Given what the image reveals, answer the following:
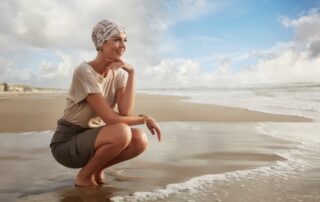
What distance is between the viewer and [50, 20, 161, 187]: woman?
11.3 ft

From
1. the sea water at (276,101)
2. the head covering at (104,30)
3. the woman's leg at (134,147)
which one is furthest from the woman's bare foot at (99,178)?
the sea water at (276,101)

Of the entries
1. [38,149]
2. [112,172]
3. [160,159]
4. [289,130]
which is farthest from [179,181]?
[289,130]

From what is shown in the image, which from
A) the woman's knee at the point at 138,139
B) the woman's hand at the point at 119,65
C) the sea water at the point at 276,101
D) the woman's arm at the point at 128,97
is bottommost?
the woman's knee at the point at 138,139

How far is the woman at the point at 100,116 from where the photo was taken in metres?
3.46

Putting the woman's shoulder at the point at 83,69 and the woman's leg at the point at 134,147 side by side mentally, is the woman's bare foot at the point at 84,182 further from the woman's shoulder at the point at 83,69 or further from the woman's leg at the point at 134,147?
the woman's shoulder at the point at 83,69

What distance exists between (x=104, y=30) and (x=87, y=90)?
532 millimetres

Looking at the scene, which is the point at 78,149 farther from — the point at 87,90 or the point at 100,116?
the point at 87,90

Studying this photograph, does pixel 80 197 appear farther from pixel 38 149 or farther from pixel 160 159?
pixel 38 149

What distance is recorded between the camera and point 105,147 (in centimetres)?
349

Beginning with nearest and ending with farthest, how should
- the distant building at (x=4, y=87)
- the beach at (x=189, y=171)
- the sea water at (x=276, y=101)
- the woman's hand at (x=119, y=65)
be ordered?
the beach at (x=189, y=171) → the woman's hand at (x=119, y=65) → the sea water at (x=276, y=101) → the distant building at (x=4, y=87)

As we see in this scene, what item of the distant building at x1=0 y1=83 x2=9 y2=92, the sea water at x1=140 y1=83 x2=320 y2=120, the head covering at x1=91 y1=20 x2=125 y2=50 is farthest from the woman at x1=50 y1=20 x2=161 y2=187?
the distant building at x1=0 y1=83 x2=9 y2=92

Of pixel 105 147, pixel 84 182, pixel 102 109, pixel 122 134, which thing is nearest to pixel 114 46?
pixel 102 109

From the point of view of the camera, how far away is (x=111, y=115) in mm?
3424

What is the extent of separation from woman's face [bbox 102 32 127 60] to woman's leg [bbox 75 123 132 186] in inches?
23.6
